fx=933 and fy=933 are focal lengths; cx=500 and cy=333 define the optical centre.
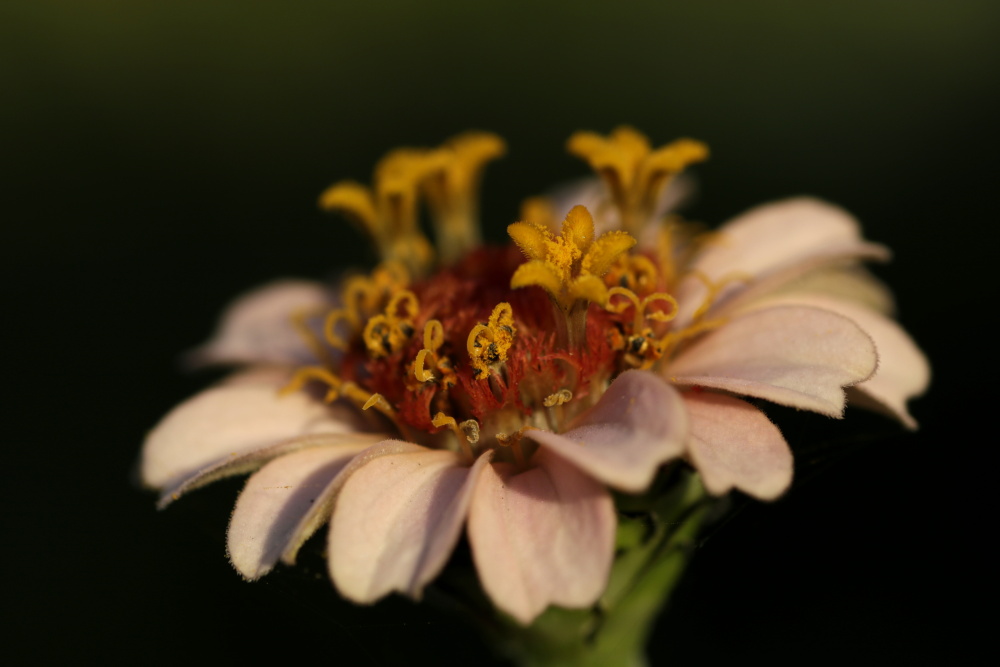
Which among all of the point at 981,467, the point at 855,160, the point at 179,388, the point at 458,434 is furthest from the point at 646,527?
the point at 855,160

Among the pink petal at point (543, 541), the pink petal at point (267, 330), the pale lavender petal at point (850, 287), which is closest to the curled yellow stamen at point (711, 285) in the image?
the pale lavender petal at point (850, 287)

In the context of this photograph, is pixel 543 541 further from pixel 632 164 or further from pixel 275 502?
pixel 632 164

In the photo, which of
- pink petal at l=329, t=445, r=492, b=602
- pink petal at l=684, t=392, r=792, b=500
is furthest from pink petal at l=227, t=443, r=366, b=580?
pink petal at l=684, t=392, r=792, b=500

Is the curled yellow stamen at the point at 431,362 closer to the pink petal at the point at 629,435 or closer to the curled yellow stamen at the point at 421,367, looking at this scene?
the curled yellow stamen at the point at 421,367

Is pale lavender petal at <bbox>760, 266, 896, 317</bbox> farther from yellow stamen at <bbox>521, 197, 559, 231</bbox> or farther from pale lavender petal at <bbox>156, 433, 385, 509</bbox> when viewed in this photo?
pale lavender petal at <bbox>156, 433, 385, 509</bbox>

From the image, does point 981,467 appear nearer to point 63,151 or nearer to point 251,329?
point 251,329

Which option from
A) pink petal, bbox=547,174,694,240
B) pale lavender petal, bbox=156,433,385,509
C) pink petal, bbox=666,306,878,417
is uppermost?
pale lavender petal, bbox=156,433,385,509
